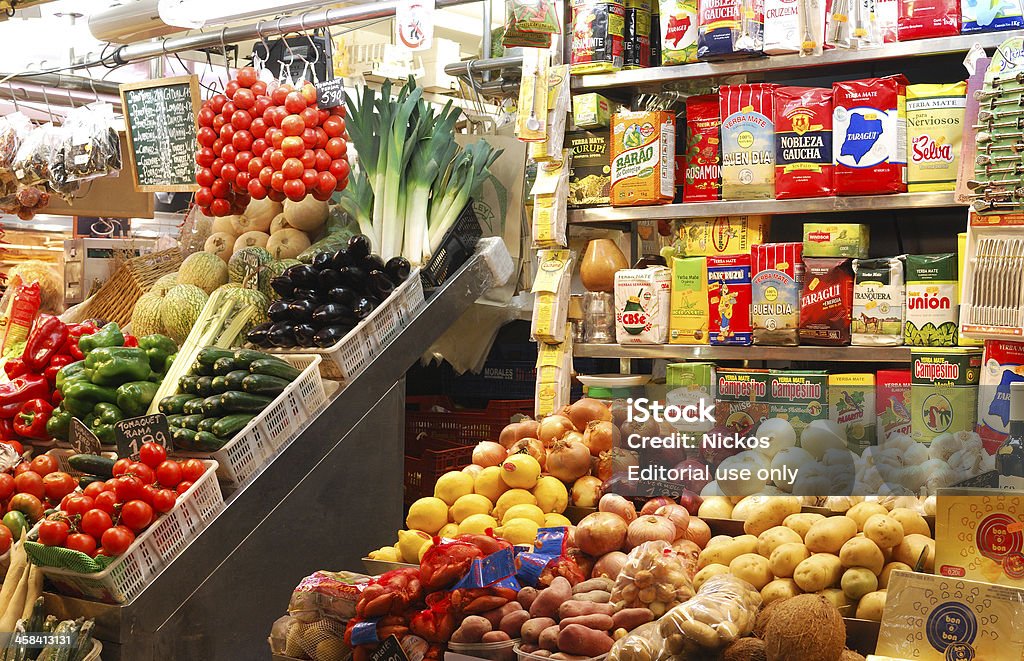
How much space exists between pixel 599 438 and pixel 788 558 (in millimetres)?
1093

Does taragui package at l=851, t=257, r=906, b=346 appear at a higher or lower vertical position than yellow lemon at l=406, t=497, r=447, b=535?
higher

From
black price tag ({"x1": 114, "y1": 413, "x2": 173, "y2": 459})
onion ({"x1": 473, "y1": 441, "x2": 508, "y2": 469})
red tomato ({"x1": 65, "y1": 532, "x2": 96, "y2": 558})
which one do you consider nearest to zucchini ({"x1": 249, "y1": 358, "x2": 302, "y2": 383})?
black price tag ({"x1": 114, "y1": 413, "x2": 173, "y2": 459})

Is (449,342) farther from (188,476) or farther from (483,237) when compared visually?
(188,476)

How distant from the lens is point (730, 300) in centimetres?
353

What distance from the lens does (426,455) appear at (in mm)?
4938

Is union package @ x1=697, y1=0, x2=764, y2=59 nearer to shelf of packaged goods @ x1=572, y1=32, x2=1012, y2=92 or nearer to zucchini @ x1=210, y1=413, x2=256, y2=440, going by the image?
shelf of packaged goods @ x1=572, y1=32, x2=1012, y2=92

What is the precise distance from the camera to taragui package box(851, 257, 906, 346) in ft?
10.7

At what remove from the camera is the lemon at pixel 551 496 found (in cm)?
279

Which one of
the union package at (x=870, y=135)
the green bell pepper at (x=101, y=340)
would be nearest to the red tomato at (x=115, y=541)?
the green bell pepper at (x=101, y=340)

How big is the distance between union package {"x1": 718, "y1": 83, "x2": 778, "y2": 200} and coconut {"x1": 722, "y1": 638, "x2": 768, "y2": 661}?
2077 mm

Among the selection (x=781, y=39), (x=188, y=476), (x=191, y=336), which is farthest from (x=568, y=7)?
(x=188, y=476)

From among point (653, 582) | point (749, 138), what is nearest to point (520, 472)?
point (653, 582)

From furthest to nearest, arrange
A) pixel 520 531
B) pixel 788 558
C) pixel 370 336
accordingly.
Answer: pixel 370 336
pixel 520 531
pixel 788 558

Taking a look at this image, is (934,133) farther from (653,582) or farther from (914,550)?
(653,582)
